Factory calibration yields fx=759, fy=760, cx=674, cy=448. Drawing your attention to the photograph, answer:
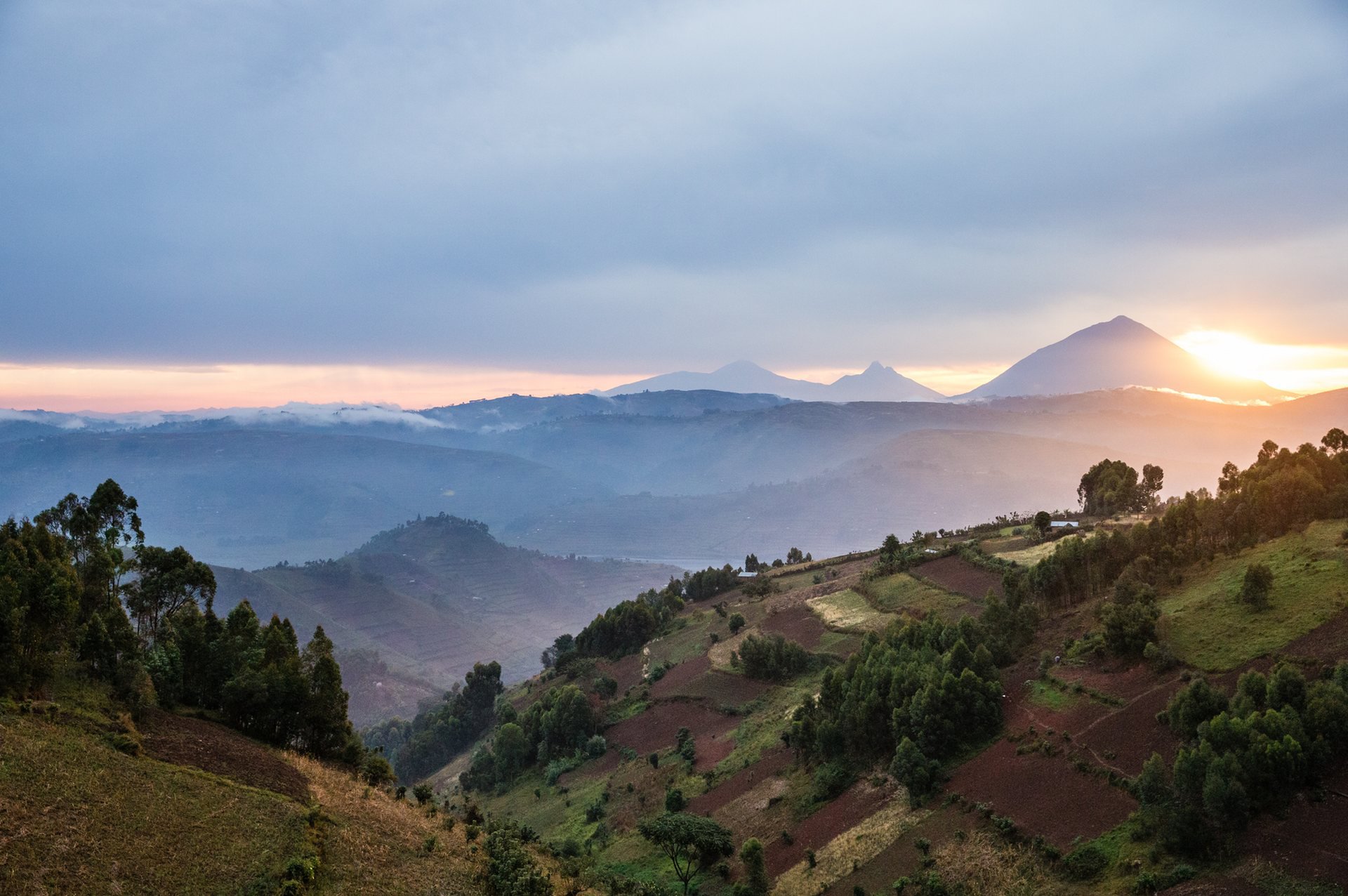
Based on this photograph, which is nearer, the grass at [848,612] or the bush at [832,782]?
the bush at [832,782]

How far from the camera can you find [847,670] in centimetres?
5406

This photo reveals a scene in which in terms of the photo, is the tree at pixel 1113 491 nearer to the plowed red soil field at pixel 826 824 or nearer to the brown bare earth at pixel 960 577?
the brown bare earth at pixel 960 577

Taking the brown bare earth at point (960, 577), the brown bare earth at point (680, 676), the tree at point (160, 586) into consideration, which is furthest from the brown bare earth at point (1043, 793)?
the tree at point (160, 586)

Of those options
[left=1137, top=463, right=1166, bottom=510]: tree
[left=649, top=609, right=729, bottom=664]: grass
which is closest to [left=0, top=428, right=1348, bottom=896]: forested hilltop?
[left=649, top=609, right=729, bottom=664]: grass

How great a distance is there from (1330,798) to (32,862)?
41.6 m

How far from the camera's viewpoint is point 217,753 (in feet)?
107

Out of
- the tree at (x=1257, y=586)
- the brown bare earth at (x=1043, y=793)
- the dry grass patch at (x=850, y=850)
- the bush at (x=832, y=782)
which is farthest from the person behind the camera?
the bush at (x=832, y=782)

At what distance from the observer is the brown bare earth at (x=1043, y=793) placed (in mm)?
33000

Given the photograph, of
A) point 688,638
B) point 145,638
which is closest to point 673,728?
point 688,638

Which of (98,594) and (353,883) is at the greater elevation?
(98,594)

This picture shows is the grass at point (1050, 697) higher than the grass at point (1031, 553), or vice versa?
the grass at point (1031, 553)

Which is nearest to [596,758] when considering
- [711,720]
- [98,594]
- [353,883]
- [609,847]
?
[711,720]

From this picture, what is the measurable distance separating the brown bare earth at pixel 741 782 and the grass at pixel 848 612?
57.0 feet

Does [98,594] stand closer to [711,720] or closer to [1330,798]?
[711,720]
